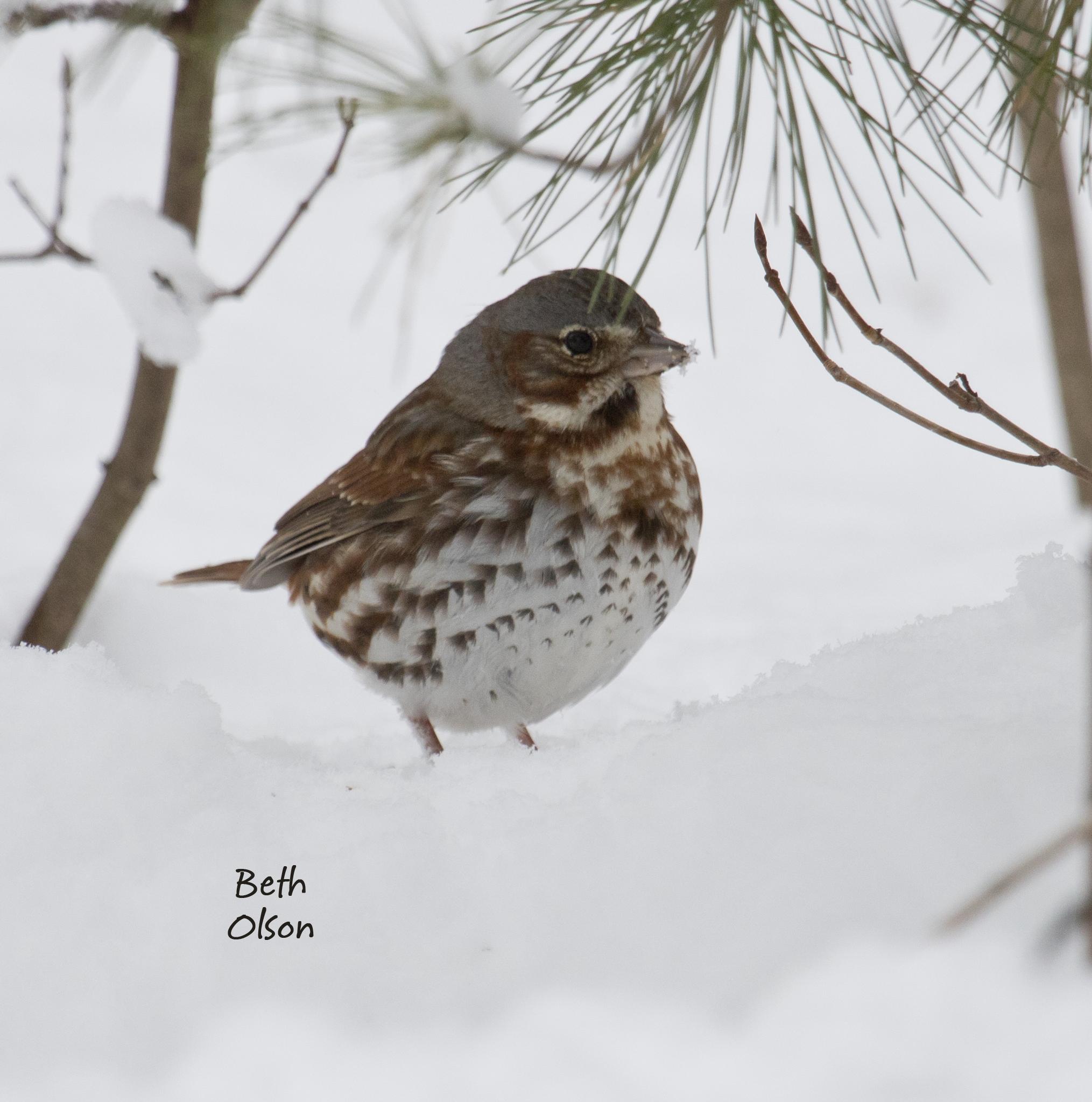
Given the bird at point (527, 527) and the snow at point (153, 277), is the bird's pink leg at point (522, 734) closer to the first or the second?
the bird at point (527, 527)

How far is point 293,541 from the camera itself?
3518 millimetres

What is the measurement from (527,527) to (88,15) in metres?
1.53

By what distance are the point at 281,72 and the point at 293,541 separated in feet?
3.98

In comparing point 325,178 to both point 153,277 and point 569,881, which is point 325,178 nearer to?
point 153,277

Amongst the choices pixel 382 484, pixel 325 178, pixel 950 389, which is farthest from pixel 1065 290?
pixel 325 178

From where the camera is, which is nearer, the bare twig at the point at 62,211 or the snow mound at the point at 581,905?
the snow mound at the point at 581,905

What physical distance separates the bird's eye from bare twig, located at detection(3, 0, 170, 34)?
1207 mm

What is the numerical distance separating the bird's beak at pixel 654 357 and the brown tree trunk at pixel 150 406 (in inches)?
46.7

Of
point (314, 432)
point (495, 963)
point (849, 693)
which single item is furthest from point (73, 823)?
point (314, 432)

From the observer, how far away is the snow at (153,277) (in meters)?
3.05

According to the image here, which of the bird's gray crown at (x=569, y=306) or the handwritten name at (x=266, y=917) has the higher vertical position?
the bird's gray crown at (x=569, y=306)

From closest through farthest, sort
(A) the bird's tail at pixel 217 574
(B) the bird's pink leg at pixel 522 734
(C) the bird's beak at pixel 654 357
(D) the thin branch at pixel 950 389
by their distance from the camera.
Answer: (D) the thin branch at pixel 950 389 < (C) the bird's beak at pixel 654 357 < (B) the bird's pink leg at pixel 522 734 < (A) the bird's tail at pixel 217 574

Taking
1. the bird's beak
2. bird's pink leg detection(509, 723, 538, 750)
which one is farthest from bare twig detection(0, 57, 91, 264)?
bird's pink leg detection(509, 723, 538, 750)

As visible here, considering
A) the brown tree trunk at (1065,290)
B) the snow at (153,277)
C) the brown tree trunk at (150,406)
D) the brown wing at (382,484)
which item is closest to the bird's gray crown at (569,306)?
the brown wing at (382,484)
